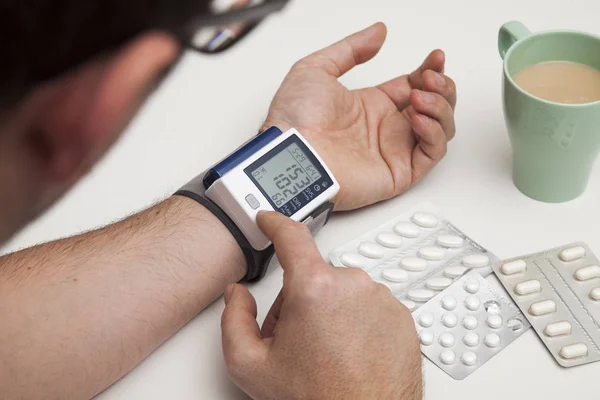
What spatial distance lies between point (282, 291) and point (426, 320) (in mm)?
169

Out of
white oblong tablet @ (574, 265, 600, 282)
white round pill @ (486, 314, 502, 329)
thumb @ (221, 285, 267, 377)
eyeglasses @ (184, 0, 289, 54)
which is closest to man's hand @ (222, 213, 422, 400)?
thumb @ (221, 285, 267, 377)

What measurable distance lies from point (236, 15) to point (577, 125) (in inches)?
24.4

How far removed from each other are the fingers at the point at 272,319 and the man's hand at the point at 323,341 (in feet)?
0.07

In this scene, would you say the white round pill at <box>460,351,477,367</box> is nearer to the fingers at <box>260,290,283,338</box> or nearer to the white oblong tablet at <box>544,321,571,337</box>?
the white oblong tablet at <box>544,321,571,337</box>

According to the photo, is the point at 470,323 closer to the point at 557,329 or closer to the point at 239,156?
the point at 557,329

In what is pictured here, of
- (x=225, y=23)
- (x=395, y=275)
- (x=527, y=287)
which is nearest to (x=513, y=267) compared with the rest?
(x=527, y=287)

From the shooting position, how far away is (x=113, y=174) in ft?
2.99

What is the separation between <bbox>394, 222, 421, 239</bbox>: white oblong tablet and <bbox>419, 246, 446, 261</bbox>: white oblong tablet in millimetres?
27

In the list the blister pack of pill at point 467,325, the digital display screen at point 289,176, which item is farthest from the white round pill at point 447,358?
the digital display screen at point 289,176

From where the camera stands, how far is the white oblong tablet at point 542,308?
2.36ft

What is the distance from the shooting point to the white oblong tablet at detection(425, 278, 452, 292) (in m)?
0.75

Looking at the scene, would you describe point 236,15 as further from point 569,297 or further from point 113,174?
point 113,174

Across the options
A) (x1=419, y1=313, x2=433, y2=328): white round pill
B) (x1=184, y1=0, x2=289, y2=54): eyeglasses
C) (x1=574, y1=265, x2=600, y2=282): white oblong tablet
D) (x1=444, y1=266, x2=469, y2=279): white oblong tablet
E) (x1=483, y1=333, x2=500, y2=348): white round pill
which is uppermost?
(x1=184, y1=0, x2=289, y2=54): eyeglasses

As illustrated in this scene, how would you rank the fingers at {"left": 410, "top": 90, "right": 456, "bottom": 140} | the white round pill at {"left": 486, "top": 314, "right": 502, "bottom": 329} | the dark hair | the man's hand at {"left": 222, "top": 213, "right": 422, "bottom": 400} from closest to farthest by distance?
the dark hair
the man's hand at {"left": 222, "top": 213, "right": 422, "bottom": 400}
the white round pill at {"left": 486, "top": 314, "right": 502, "bottom": 329}
the fingers at {"left": 410, "top": 90, "right": 456, "bottom": 140}
